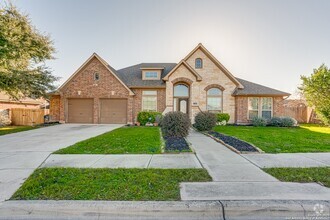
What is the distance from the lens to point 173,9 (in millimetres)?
13344

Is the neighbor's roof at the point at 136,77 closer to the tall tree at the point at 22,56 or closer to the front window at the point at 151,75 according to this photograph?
the front window at the point at 151,75

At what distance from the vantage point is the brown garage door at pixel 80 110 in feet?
61.4

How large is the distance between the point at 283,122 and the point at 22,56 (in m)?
22.9

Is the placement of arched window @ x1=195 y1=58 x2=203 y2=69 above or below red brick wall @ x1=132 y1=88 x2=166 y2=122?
above

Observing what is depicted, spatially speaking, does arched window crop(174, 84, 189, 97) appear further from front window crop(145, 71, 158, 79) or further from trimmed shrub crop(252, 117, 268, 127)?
trimmed shrub crop(252, 117, 268, 127)

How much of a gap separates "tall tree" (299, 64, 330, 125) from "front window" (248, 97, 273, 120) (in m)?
4.32

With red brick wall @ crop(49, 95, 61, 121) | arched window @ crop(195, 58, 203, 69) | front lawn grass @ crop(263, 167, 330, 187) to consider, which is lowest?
front lawn grass @ crop(263, 167, 330, 187)

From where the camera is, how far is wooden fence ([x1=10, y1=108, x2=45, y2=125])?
1948 cm

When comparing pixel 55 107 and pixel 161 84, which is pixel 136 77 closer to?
pixel 161 84

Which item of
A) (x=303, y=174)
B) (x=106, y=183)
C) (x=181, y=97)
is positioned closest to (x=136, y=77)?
(x=181, y=97)

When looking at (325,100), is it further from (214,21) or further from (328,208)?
(328,208)

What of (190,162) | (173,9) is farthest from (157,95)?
(190,162)

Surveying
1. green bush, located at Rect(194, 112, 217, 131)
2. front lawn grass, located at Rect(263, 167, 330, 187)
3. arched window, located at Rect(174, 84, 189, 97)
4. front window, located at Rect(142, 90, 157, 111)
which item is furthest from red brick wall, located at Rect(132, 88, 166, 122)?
front lawn grass, located at Rect(263, 167, 330, 187)

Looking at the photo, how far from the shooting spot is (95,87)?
18422mm
